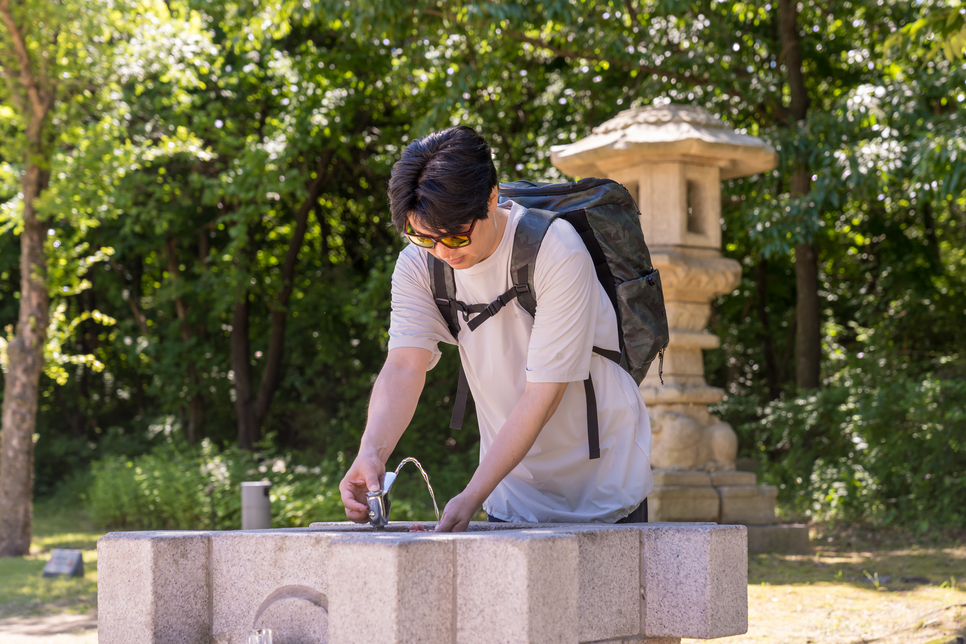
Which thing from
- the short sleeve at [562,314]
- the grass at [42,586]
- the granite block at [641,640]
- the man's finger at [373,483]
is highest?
the short sleeve at [562,314]

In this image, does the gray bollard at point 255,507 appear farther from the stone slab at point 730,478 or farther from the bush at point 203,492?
the stone slab at point 730,478

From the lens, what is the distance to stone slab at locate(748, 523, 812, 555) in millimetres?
8055

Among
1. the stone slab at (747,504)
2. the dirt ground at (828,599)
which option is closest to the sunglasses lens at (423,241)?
the dirt ground at (828,599)

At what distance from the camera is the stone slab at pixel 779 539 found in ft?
26.4

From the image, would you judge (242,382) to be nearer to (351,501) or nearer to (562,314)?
(351,501)

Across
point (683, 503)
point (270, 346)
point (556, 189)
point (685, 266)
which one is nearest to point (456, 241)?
point (556, 189)

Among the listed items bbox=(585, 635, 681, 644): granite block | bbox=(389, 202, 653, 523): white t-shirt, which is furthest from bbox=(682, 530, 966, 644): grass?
bbox=(389, 202, 653, 523): white t-shirt

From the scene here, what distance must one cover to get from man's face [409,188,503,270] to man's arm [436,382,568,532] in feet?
1.19

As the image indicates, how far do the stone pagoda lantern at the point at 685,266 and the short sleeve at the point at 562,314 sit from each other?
538 cm

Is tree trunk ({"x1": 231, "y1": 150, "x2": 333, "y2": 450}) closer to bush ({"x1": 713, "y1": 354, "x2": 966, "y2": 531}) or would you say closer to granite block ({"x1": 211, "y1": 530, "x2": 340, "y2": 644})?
bush ({"x1": 713, "y1": 354, "x2": 966, "y2": 531})

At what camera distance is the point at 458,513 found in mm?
2301

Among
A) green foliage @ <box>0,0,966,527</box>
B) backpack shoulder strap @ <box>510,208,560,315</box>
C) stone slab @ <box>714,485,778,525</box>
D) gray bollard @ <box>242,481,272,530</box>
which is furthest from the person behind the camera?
green foliage @ <box>0,0,966,527</box>

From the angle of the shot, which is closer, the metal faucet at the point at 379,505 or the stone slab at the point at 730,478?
the metal faucet at the point at 379,505

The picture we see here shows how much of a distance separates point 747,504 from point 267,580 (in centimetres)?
633
